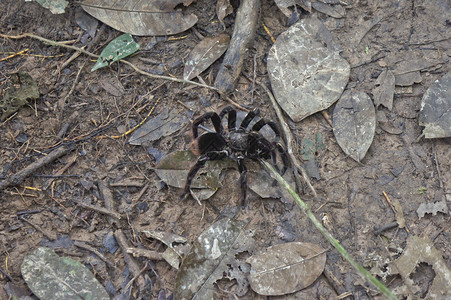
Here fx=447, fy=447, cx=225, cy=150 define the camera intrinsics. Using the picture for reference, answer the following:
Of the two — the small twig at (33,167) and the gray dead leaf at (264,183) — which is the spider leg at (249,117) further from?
the small twig at (33,167)

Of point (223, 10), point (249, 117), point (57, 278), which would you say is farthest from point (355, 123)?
point (57, 278)

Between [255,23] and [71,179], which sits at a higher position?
[255,23]

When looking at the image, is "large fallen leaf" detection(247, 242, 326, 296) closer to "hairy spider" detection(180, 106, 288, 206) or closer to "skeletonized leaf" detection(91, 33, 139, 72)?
"hairy spider" detection(180, 106, 288, 206)

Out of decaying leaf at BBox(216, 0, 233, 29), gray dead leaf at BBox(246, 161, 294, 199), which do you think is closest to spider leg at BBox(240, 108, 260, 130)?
gray dead leaf at BBox(246, 161, 294, 199)

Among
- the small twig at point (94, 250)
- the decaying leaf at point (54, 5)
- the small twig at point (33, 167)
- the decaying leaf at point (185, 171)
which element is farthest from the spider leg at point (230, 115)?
the decaying leaf at point (54, 5)

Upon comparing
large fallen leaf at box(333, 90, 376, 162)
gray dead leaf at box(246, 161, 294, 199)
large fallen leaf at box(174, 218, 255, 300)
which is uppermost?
large fallen leaf at box(333, 90, 376, 162)

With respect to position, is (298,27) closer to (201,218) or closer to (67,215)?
(201,218)

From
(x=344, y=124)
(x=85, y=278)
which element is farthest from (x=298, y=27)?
(x=85, y=278)
